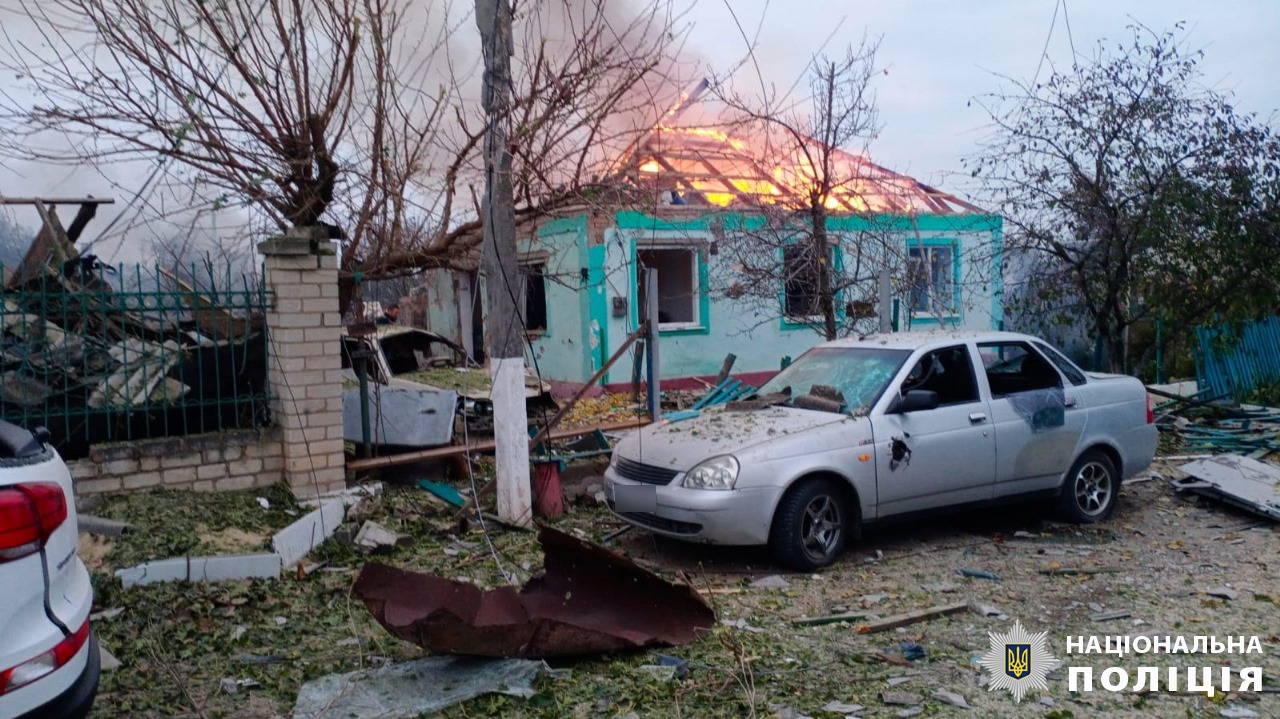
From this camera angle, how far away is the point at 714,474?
629 centimetres

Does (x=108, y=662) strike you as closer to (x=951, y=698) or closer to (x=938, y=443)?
(x=951, y=698)

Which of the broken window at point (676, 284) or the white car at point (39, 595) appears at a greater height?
the broken window at point (676, 284)

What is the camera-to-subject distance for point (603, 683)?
4.38 metres

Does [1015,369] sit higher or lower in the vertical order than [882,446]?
higher

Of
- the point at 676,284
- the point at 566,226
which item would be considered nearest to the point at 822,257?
the point at 566,226

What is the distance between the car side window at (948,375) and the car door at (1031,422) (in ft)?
0.53

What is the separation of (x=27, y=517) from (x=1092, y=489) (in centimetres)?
747

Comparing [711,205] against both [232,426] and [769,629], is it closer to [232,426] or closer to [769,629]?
[232,426]

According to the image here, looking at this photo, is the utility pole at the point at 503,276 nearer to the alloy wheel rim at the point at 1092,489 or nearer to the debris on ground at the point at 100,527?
the debris on ground at the point at 100,527

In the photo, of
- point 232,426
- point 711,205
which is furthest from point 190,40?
point 711,205

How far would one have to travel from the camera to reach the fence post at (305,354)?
23.6 ft

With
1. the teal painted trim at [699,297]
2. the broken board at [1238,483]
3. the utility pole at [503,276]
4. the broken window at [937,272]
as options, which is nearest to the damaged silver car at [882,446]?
the broken board at [1238,483]

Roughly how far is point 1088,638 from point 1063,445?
108 inches

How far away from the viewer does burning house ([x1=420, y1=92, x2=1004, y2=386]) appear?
11578 mm
